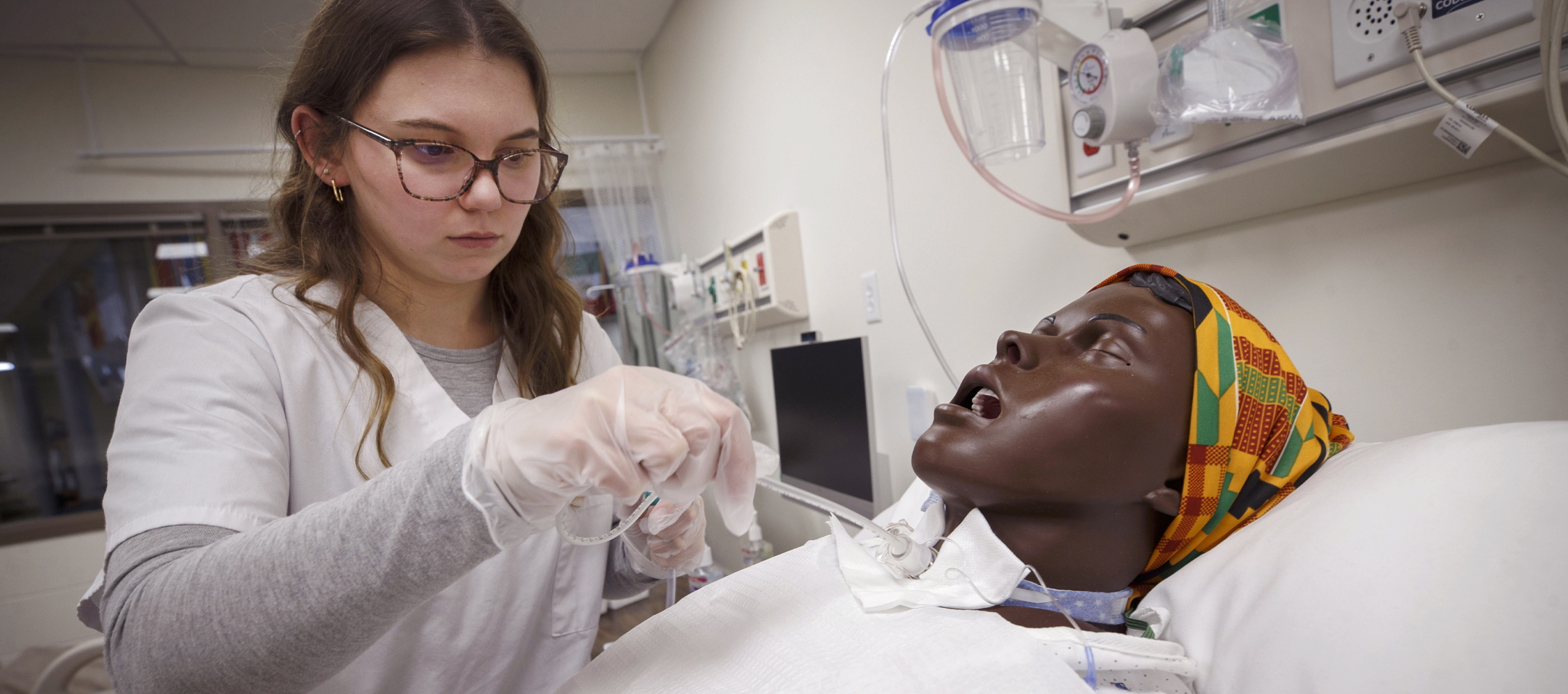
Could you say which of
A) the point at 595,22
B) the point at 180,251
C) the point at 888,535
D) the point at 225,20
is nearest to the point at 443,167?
the point at 888,535

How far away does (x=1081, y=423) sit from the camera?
2.67 ft

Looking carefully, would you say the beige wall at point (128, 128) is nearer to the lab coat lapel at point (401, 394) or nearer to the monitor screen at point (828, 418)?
the monitor screen at point (828, 418)

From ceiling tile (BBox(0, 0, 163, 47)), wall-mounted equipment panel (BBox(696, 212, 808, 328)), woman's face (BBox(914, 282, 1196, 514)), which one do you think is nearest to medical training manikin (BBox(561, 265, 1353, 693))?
woman's face (BBox(914, 282, 1196, 514))

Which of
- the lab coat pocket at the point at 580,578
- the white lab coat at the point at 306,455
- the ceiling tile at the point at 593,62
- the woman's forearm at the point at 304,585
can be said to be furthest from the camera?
the ceiling tile at the point at 593,62

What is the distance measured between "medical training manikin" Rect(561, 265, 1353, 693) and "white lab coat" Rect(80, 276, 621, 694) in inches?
8.5

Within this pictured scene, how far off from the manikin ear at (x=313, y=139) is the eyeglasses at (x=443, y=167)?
2.7 inches

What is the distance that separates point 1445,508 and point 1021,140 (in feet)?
2.31

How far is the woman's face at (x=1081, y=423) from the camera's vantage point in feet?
2.67

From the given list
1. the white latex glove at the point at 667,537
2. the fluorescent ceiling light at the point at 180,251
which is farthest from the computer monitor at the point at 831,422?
the fluorescent ceiling light at the point at 180,251

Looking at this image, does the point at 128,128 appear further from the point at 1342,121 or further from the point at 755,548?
the point at 1342,121

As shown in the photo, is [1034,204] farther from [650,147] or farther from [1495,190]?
[650,147]

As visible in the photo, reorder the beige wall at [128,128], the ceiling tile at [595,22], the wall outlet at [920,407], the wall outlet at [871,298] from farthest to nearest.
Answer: the beige wall at [128,128] < the ceiling tile at [595,22] < the wall outlet at [871,298] < the wall outlet at [920,407]

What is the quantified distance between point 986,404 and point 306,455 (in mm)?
837

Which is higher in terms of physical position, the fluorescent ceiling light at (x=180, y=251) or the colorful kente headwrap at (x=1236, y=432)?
the fluorescent ceiling light at (x=180, y=251)
